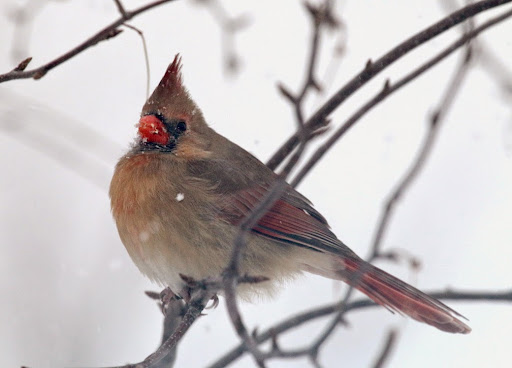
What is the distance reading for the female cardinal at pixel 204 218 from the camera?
269cm

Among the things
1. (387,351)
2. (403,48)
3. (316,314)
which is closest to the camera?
(387,351)

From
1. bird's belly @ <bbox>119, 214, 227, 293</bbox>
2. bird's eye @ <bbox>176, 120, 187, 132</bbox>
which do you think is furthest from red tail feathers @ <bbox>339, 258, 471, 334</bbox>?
bird's eye @ <bbox>176, 120, 187, 132</bbox>

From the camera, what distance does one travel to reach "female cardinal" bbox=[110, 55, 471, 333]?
8.84 ft

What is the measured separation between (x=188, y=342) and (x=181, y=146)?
128cm

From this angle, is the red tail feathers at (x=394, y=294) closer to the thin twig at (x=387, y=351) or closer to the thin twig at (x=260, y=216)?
the thin twig at (x=387, y=351)

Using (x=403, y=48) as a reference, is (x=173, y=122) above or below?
below

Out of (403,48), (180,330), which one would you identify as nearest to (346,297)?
(180,330)

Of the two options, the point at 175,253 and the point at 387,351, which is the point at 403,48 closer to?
the point at 387,351

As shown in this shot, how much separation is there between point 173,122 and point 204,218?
1.48ft

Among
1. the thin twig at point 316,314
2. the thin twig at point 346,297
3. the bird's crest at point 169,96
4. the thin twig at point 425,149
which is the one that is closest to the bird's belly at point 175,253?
the thin twig at point 316,314

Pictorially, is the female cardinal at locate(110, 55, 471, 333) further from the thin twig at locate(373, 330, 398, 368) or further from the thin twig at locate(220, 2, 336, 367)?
the thin twig at locate(220, 2, 336, 367)

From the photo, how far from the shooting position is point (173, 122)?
301cm

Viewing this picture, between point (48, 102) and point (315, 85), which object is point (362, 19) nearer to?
point (48, 102)

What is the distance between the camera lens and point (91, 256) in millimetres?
4180
